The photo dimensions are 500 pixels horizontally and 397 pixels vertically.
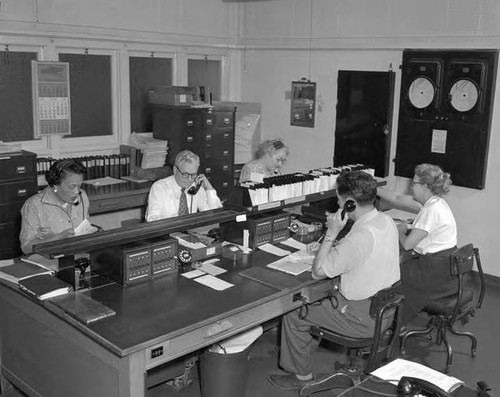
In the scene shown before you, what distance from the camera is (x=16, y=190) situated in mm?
5473

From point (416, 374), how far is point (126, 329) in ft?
4.47

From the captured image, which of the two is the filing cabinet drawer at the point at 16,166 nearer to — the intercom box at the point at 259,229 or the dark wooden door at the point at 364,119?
the intercom box at the point at 259,229

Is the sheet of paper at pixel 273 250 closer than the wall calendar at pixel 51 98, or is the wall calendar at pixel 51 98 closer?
the sheet of paper at pixel 273 250

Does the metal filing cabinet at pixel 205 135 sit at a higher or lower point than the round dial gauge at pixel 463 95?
lower

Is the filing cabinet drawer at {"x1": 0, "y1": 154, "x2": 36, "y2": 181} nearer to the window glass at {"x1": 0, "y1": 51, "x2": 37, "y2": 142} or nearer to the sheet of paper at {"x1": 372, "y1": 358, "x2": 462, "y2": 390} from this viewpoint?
the window glass at {"x1": 0, "y1": 51, "x2": 37, "y2": 142}

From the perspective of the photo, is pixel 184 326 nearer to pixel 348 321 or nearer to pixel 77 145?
pixel 348 321

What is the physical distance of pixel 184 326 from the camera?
2.94 metres

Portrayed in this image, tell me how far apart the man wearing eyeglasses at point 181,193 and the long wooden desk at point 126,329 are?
97 cm

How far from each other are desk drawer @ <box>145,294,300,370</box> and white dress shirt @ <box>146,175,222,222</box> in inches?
49.3

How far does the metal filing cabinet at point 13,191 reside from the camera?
5.39 m

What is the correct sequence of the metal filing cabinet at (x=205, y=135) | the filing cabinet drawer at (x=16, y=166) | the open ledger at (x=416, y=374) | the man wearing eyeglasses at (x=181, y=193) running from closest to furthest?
the open ledger at (x=416, y=374) → the man wearing eyeglasses at (x=181, y=193) → the filing cabinet drawer at (x=16, y=166) → the metal filing cabinet at (x=205, y=135)

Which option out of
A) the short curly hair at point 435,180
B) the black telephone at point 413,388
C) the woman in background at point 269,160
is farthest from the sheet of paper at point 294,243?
the black telephone at point 413,388

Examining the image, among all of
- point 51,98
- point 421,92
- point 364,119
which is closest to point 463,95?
point 421,92

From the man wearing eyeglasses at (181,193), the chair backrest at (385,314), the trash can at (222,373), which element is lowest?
the trash can at (222,373)
